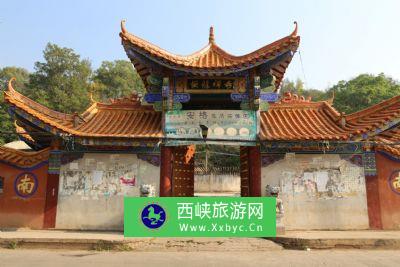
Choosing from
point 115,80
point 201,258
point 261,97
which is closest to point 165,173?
point 201,258

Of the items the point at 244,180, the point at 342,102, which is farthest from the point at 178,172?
the point at 342,102

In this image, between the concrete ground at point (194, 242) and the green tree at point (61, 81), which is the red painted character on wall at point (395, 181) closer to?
the concrete ground at point (194, 242)

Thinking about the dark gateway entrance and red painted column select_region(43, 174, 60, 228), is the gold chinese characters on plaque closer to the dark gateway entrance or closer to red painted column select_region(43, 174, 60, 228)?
the dark gateway entrance

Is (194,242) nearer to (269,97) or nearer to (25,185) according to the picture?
(269,97)

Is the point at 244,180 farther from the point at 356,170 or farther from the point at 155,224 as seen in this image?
the point at 155,224

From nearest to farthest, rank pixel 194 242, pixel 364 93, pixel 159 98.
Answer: pixel 194 242 → pixel 159 98 → pixel 364 93

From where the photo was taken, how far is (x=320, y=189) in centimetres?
1032

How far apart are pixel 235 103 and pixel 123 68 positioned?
1990 inches

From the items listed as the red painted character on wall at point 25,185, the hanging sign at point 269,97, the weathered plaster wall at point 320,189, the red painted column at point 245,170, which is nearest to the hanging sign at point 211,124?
the hanging sign at point 269,97

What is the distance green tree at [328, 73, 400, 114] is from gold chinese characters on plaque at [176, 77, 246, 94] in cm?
3109

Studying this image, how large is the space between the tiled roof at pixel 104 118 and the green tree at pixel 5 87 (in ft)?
65.4

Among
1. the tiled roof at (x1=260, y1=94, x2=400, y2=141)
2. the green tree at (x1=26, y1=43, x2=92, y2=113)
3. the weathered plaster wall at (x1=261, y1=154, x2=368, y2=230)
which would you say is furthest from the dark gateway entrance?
the green tree at (x1=26, y1=43, x2=92, y2=113)

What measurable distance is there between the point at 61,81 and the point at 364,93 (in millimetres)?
39873

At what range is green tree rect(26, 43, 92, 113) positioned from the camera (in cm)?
4419
